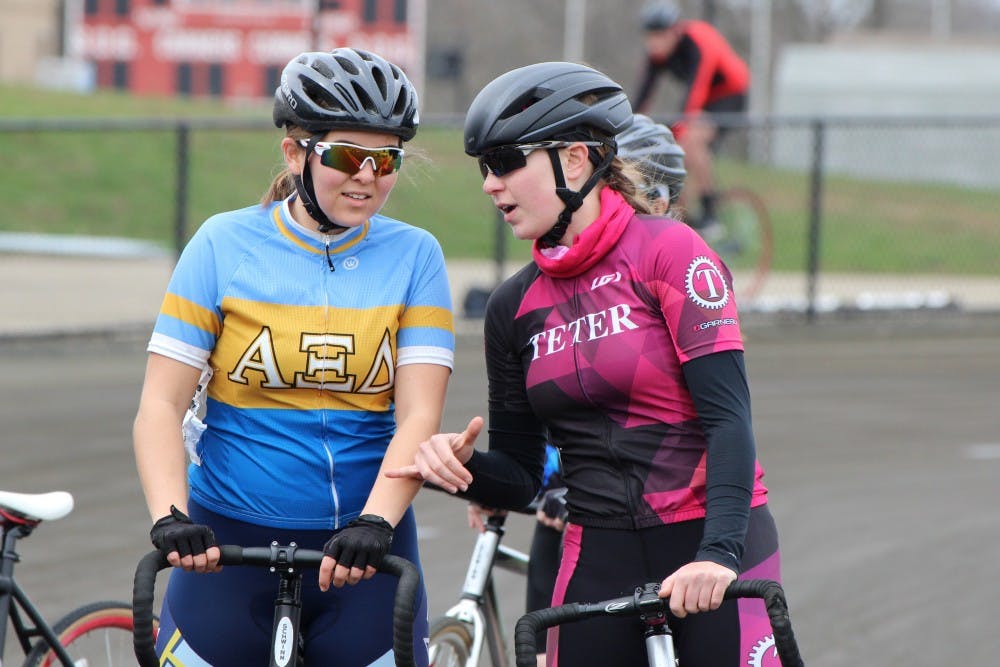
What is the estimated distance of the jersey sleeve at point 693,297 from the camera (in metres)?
3.24

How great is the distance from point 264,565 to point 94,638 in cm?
157

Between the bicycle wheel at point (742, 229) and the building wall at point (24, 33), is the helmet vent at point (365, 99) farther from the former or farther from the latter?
the building wall at point (24, 33)

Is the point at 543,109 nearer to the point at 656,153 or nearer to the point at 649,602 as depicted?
the point at 649,602

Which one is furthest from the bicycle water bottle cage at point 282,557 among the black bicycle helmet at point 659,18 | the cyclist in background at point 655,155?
the black bicycle helmet at point 659,18

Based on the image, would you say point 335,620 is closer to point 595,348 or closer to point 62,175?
point 595,348

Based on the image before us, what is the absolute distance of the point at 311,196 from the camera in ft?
11.5

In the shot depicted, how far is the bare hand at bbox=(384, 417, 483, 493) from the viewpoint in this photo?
129 inches

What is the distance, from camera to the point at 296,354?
3.43 m

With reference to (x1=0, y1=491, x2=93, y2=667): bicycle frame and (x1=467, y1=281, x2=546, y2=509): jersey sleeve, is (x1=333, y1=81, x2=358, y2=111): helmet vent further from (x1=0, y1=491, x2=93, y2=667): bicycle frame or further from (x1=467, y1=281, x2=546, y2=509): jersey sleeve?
(x1=0, y1=491, x2=93, y2=667): bicycle frame

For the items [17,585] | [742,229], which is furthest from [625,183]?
[742,229]

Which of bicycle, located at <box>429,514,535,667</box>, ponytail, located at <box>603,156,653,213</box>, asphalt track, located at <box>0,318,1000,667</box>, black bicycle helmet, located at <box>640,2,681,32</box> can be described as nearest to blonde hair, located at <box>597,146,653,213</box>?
ponytail, located at <box>603,156,653,213</box>

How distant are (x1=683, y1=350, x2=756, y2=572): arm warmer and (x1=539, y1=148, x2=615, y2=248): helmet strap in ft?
1.42

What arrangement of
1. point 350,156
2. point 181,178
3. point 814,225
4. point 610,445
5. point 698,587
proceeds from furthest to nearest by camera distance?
point 814,225, point 181,178, point 350,156, point 610,445, point 698,587

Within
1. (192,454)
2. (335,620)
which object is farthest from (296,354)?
(335,620)
